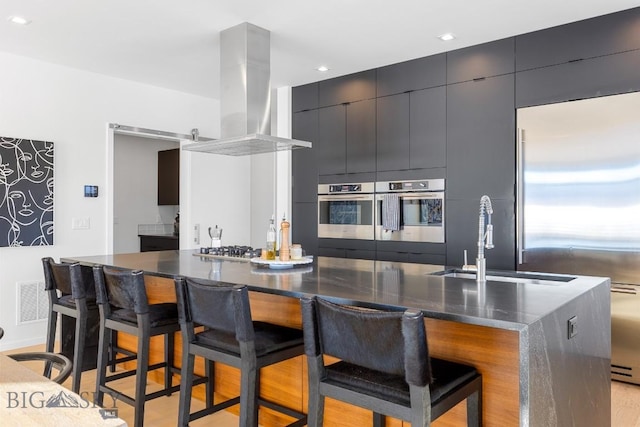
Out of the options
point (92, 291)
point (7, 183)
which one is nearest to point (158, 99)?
point (7, 183)

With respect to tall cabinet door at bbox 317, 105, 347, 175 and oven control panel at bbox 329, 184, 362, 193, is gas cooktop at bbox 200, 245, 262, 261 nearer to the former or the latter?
oven control panel at bbox 329, 184, 362, 193

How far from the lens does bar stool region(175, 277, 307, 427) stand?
1.94 metres

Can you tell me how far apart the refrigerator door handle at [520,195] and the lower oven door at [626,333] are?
699mm

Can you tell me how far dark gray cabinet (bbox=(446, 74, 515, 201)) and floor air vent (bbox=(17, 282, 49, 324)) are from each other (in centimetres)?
386

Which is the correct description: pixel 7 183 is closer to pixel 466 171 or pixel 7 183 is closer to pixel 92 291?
pixel 92 291

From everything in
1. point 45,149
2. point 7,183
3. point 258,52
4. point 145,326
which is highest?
point 258,52

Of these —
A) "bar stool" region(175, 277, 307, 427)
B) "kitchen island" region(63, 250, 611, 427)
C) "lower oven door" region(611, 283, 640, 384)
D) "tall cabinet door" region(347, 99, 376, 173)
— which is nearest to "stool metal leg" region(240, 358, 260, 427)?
"bar stool" region(175, 277, 307, 427)

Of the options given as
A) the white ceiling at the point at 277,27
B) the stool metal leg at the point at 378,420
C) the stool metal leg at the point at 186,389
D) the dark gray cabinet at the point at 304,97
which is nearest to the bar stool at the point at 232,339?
the stool metal leg at the point at 186,389

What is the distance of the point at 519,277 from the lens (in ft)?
8.36

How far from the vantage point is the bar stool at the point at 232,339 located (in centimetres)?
194

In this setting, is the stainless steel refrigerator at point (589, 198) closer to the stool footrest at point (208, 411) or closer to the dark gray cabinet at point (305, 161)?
the dark gray cabinet at point (305, 161)

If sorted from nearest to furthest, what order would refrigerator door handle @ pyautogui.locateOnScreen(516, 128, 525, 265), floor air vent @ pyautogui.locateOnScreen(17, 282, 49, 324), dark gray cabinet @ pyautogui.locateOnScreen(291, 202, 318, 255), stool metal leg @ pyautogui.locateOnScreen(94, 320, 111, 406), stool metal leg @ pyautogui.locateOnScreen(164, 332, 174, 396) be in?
stool metal leg @ pyautogui.locateOnScreen(94, 320, 111, 406)
stool metal leg @ pyautogui.locateOnScreen(164, 332, 174, 396)
refrigerator door handle @ pyautogui.locateOnScreen(516, 128, 525, 265)
floor air vent @ pyautogui.locateOnScreen(17, 282, 49, 324)
dark gray cabinet @ pyautogui.locateOnScreen(291, 202, 318, 255)

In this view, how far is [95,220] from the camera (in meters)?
4.93

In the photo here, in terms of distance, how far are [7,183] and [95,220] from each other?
0.89 metres
